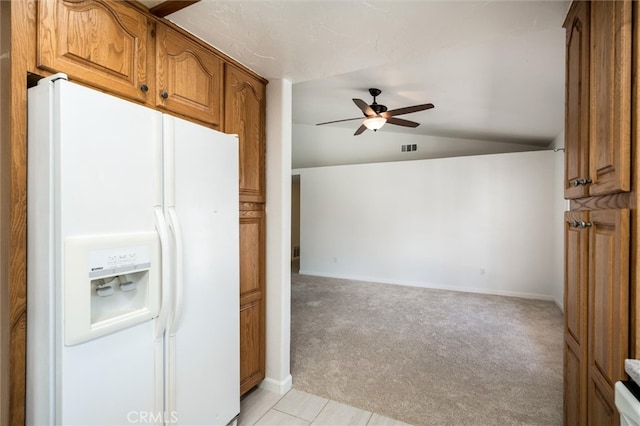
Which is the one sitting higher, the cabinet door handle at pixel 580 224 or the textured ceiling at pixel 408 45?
the textured ceiling at pixel 408 45

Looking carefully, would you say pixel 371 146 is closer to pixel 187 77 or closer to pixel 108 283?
pixel 187 77

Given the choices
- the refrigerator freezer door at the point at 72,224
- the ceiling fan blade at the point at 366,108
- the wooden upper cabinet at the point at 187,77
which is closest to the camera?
the refrigerator freezer door at the point at 72,224

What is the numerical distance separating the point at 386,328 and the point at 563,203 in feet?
10.5

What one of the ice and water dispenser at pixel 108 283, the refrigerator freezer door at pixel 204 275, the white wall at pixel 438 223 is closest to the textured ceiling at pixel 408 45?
the refrigerator freezer door at pixel 204 275

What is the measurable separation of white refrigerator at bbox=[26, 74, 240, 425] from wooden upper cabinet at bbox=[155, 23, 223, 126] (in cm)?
28

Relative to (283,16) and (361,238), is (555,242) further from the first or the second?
(283,16)

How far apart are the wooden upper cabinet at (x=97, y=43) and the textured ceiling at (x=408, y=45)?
0.25 m

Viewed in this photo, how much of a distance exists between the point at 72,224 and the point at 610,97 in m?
1.85

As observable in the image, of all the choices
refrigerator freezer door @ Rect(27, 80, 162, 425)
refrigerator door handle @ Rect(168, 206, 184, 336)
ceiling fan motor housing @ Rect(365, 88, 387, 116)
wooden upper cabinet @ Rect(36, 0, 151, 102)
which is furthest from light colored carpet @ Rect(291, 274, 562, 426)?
ceiling fan motor housing @ Rect(365, 88, 387, 116)

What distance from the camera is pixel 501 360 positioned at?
287cm

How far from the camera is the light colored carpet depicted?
2188 millimetres

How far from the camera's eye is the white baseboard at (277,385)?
2299 millimetres

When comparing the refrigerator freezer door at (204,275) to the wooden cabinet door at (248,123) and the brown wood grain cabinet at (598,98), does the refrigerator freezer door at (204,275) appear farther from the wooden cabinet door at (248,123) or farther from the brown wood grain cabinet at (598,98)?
the brown wood grain cabinet at (598,98)

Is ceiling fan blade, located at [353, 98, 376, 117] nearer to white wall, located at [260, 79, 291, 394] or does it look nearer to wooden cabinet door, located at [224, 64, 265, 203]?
white wall, located at [260, 79, 291, 394]
